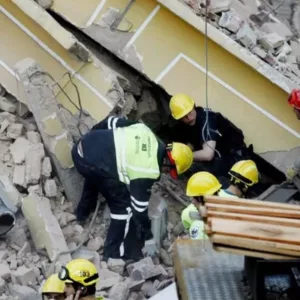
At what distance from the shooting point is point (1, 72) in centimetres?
888

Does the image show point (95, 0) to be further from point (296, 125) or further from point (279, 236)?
point (279, 236)

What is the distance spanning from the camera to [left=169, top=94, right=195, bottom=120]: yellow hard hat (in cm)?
850

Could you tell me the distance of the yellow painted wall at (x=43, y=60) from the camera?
870cm

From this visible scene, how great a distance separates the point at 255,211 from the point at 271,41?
19.7 ft

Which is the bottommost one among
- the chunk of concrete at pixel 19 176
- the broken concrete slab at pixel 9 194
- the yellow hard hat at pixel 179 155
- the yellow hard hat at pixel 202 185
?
the broken concrete slab at pixel 9 194

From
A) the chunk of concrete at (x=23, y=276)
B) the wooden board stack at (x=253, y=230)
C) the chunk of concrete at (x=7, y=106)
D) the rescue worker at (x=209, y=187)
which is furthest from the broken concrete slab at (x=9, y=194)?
the wooden board stack at (x=253, y=230)

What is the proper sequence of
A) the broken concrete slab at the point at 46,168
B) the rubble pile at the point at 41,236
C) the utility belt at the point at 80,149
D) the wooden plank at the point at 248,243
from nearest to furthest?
the wooden plank at the point at 248,243 < the rubble pile at the point at 41,236 < the utility belt at the point at 80,149 < the broken concrete slab at the point at 46,168

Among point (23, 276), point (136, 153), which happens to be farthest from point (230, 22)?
point (23, 276)

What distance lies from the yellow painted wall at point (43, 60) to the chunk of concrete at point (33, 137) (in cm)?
43

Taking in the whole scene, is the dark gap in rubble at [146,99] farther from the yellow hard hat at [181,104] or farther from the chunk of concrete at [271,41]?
the chunk of concrete at [271,41]

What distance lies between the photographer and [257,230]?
3.58 metres

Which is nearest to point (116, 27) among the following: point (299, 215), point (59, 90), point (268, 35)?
point (59, 90)

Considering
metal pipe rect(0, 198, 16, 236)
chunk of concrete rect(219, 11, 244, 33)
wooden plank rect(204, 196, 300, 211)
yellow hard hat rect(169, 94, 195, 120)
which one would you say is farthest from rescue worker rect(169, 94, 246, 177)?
wooden plank rect(204, 196, 300, 211)

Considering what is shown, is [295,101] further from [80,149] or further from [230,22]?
[80,149]
